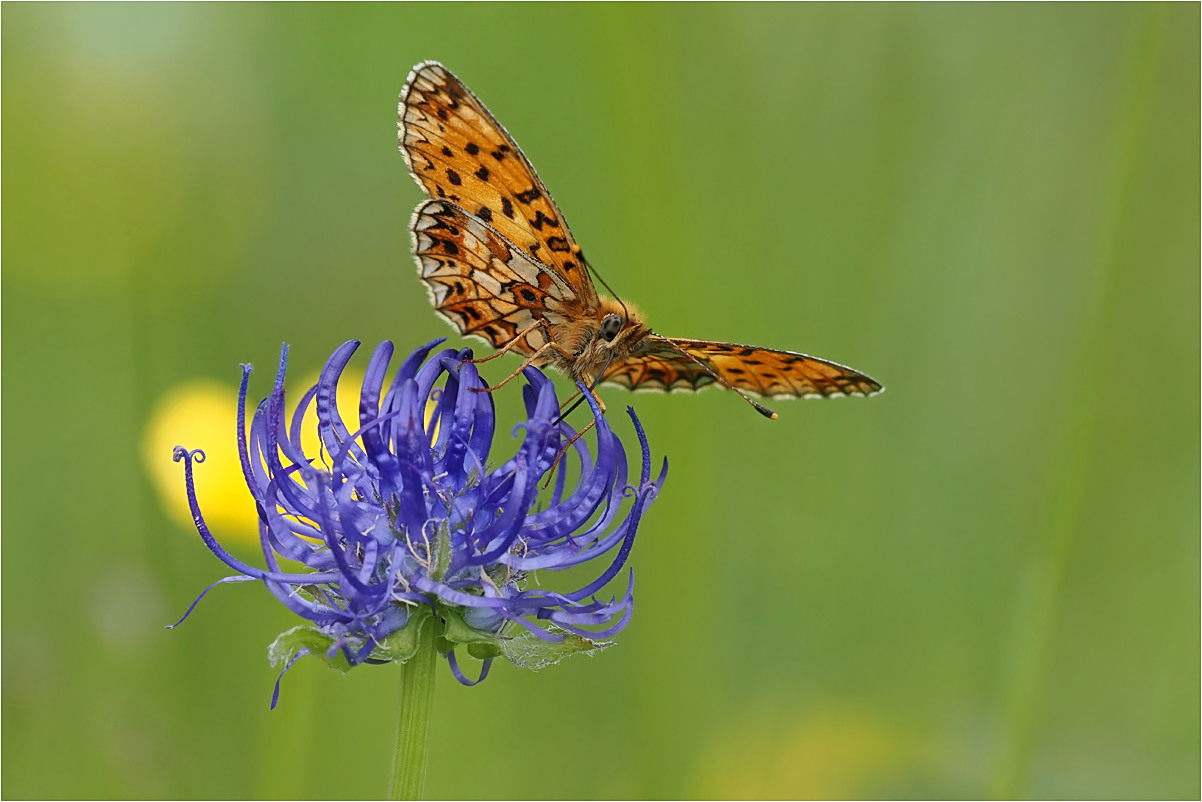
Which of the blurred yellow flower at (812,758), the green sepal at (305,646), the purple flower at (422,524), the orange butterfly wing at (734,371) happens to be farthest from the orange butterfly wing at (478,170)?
the blurred yellow flower at (812,758)

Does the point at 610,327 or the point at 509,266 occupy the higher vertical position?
the point at 509,266

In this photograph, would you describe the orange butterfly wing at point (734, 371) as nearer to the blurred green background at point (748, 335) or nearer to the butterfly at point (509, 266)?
the butterfly at point (509, 266)

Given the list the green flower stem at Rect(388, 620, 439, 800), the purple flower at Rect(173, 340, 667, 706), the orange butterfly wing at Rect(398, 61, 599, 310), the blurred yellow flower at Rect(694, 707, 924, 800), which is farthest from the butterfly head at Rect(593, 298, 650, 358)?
the blurred yellow flower at Rect(694, 707, 924, 800)

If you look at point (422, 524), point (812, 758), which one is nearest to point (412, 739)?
point (422, 524)

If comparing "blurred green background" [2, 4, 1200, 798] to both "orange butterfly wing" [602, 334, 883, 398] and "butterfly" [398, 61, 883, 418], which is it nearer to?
"orange butterfly wing" [602, 334, 883, 398]

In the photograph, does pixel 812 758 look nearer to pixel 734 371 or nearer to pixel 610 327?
pixel 734 371

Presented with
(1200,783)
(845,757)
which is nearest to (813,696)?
(845,757)
